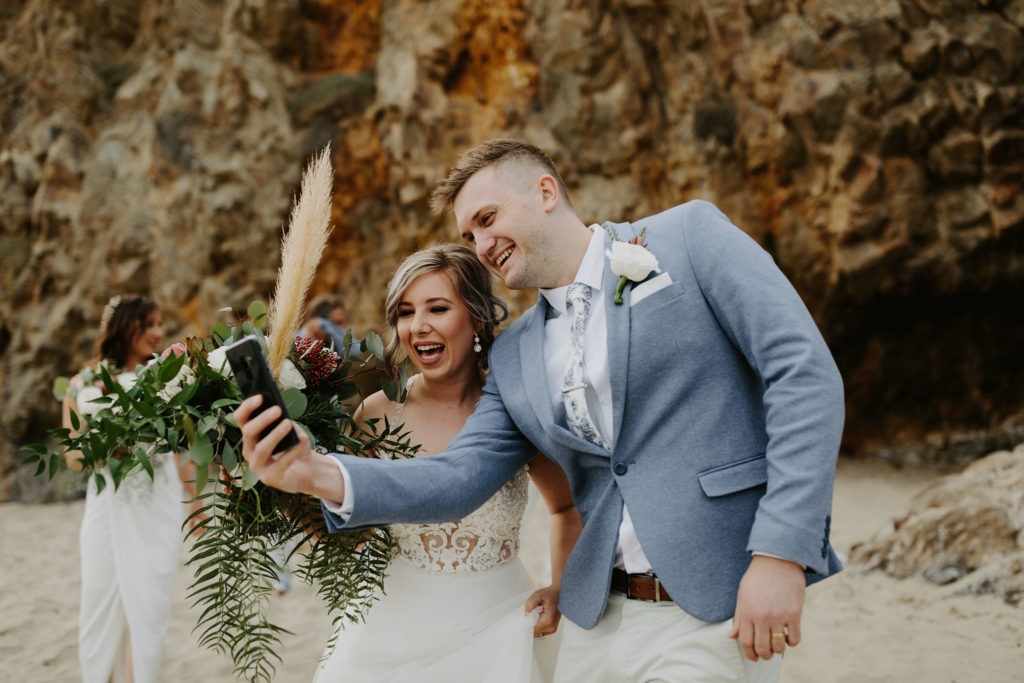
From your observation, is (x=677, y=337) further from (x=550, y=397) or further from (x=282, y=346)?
(x=282, y=346)

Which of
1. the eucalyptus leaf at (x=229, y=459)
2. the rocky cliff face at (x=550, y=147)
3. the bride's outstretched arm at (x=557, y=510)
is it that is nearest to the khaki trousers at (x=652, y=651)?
the bride's outstretched arm at (x=557, y=510)

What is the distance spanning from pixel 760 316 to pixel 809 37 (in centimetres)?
799

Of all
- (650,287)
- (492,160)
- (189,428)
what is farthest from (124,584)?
(650,287)

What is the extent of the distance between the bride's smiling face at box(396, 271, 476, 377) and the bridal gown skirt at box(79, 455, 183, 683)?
2.06 metres

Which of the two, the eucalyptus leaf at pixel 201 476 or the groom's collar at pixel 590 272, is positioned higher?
the groom's collar at pixel 590 272

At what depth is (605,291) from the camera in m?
1.74

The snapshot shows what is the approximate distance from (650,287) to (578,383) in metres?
0.30

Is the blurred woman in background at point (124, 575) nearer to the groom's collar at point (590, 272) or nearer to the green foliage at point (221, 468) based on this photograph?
the green foliage at point (221, 468)

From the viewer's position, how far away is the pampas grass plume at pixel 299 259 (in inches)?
54.9

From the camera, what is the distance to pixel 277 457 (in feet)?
4.31

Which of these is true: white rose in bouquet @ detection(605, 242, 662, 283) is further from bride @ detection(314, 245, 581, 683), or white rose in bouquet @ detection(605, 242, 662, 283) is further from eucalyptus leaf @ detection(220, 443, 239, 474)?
eucalyptus leaf @ detection(220, 443, 239, 474)

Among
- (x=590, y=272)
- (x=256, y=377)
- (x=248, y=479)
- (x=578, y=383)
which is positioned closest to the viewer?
(x=256, y=377)

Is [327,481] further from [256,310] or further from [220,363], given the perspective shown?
[256,310]

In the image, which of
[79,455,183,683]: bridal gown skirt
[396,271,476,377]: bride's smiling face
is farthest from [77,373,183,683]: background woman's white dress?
[396,271,476,377]: bride's smiling face
